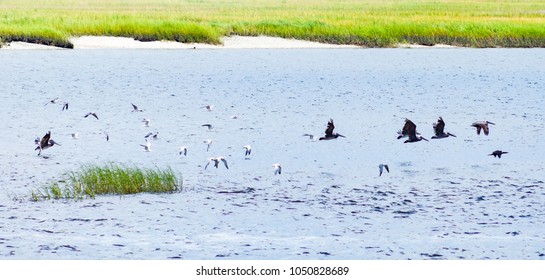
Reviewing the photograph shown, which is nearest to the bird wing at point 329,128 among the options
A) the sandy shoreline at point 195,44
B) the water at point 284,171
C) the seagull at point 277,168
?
the water at point 284,171

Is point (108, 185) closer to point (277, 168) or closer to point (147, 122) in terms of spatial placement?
point (277, 168)

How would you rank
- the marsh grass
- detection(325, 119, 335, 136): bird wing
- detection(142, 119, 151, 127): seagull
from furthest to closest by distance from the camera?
1. detection(142, 119, 151, 127): seagull
2. detection(325, 119, 335, 136): bird wing
3. the marsh grass

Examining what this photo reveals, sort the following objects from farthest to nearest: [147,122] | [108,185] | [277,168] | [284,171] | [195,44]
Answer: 1. [195,44]
2. [147,122]
3. [284,171]
4. [277,168]
5. [108,185]

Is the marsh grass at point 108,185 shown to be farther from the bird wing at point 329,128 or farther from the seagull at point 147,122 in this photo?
the seagull at point 147,122

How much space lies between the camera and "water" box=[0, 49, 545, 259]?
14828 millimetres

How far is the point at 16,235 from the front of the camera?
1502 centimetres

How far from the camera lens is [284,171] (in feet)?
67.4

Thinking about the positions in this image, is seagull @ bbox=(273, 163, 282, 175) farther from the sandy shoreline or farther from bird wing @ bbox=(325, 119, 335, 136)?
the sandy shoreline

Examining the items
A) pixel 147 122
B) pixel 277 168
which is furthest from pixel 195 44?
pixel 277 168

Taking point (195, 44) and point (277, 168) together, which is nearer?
point (277, 168)

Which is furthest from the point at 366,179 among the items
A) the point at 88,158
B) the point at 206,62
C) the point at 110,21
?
the point at 110,21

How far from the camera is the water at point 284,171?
1483cm

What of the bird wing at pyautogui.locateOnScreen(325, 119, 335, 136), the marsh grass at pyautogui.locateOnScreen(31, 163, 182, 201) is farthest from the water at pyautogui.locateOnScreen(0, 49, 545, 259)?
the bird wing at pyautogui.locateOnScreen(325, 119, 335, 136)

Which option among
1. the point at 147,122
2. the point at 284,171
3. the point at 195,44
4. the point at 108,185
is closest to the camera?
the point at 108,185
